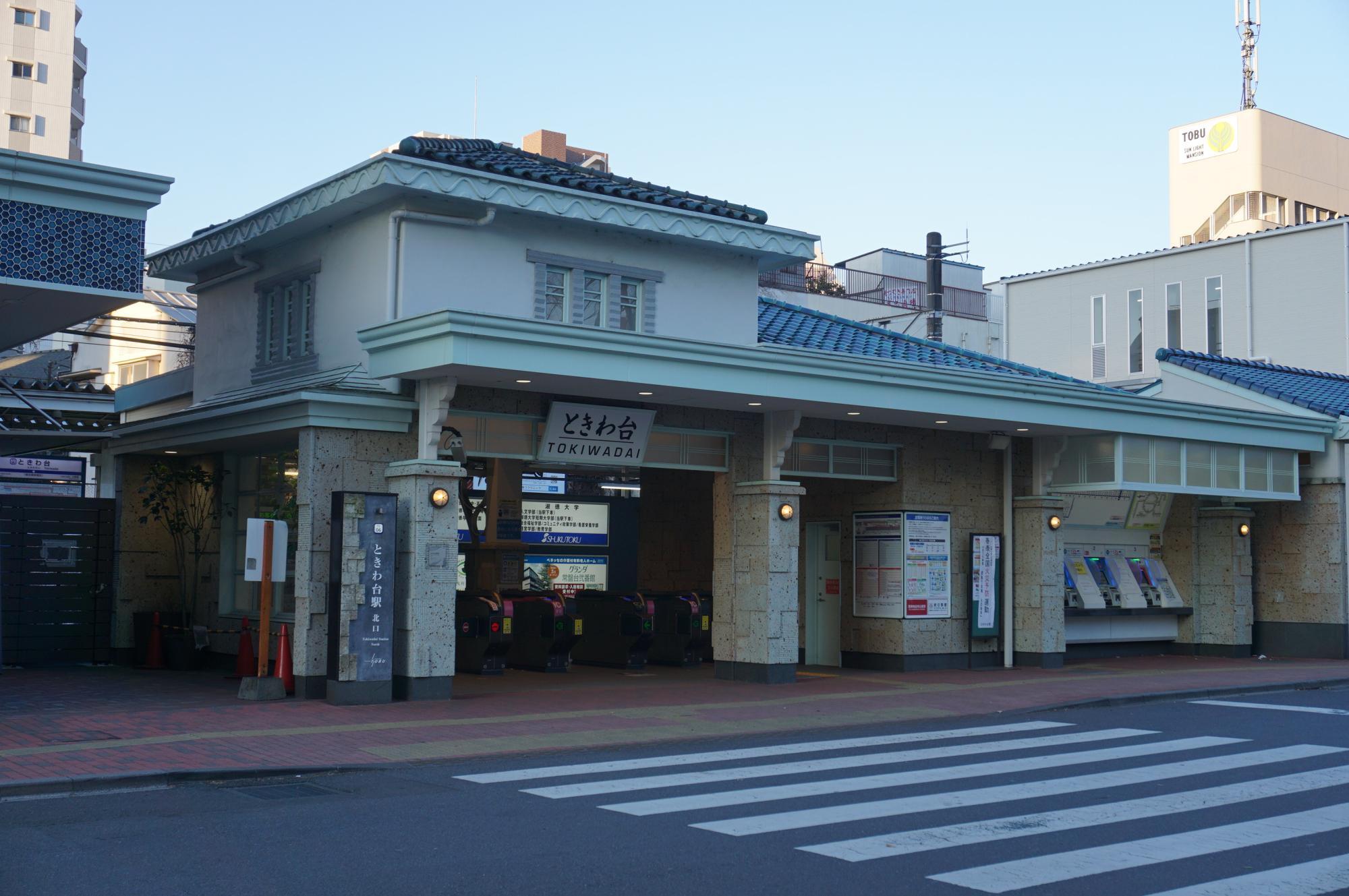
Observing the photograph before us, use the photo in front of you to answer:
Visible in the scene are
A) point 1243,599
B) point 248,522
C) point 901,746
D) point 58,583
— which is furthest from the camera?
point 1243,599

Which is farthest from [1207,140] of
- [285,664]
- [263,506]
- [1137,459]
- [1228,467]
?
[285,664]

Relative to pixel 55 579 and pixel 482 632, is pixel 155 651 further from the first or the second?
pixel 482 632

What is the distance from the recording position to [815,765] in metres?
11.9

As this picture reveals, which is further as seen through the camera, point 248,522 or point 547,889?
point 248,522

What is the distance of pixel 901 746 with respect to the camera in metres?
13.2

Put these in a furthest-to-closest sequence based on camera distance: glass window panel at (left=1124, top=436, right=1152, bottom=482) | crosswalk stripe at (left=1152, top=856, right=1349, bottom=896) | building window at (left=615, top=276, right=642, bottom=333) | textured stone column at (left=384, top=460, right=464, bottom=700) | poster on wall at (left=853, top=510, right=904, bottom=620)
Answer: glass window panel at (left=1124, top=436, right=1152, bottom=482) → poster on wall at (left=853, top=510, right=904, bottom=620) → building window at (left=615, top=276, right=642, bottom=333) → textured stone column at (left=384, top=460, right=464, bottom=700) → crosswalk stripe at (left=1152, top=856, right=1349, bottom=896)

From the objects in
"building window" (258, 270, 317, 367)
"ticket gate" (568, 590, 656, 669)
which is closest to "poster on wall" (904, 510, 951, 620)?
"ticket gate" (568, 590, 656, 669)

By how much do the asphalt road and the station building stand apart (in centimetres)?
510

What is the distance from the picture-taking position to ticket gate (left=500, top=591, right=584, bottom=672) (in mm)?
20625

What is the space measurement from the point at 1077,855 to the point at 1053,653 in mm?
14056

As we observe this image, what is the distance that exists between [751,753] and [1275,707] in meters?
8.20

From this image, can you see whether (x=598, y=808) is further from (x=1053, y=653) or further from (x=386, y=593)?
(x=1053, y=653)

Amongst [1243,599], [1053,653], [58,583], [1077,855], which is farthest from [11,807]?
[1243,599]

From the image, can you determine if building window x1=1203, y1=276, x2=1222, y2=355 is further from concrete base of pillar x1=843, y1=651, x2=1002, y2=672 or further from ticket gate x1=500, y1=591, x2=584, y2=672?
ticket gate x1=500, y1=591, x2=584, y2=672
